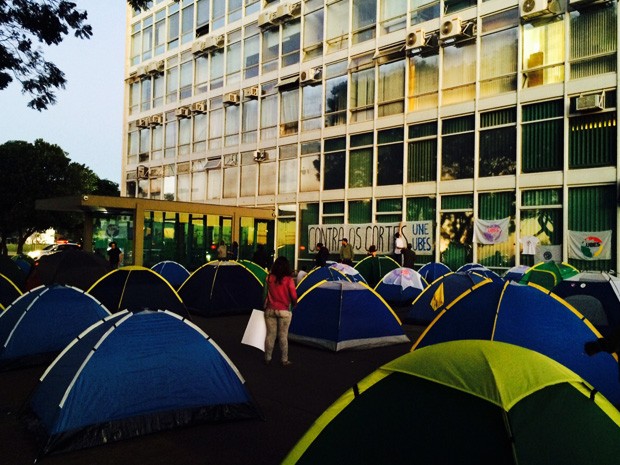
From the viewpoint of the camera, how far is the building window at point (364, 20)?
83.1 feet

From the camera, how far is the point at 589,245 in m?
18.6

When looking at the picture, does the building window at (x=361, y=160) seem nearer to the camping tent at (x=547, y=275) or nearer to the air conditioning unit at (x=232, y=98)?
the air conditioning unit at (x=232, y=98)

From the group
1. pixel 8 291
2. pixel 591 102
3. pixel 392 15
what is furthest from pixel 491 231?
pixel 8 291

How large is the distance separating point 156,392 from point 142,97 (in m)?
36.6

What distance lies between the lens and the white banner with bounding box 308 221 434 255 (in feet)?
75.5

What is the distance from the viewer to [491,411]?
350 centimetres

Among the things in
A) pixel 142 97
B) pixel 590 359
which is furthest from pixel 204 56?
pixel 590 359

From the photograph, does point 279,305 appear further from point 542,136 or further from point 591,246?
point 542,136

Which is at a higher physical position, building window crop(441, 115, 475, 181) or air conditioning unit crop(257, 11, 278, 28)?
air conditioning unit crop(257, 11, 278, 28)

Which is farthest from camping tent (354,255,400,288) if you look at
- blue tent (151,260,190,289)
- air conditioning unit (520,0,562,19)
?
air conditioning unit (520,0,562,19)

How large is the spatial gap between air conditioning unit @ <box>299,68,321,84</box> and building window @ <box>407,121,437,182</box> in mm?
6157

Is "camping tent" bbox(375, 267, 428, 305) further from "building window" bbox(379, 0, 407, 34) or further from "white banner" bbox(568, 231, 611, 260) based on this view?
"building window" bbox(379, 0, 407, 34)

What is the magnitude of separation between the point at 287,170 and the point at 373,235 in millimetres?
6646

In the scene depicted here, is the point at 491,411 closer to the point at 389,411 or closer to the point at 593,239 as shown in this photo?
the point at 389,411
